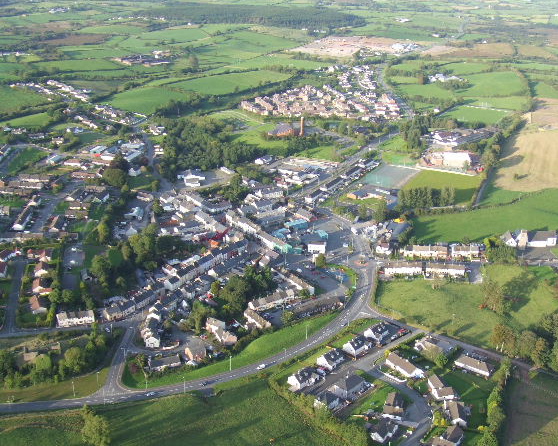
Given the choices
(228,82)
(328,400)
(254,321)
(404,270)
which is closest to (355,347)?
(328,400)

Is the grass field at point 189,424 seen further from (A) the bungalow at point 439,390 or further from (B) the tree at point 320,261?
(B) the tree at point 320,261

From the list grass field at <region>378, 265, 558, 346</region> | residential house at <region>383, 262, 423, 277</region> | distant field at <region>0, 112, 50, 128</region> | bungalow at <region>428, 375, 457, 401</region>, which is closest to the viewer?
bungalow at <region>428, 375, 457, 401</region>

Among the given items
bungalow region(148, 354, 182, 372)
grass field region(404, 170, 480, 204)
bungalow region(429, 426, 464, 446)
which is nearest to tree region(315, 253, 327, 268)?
bungalow region(148, 354, 182, 372)

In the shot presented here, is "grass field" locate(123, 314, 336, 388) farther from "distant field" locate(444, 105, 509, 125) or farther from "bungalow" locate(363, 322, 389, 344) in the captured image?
"distant field" locate(444, 105, 509, 125)

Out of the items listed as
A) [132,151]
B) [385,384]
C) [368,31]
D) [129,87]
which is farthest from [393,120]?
[368,31]

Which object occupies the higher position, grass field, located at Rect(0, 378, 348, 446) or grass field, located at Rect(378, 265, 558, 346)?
grass field, located at Rect(0, 378, 348, 446)

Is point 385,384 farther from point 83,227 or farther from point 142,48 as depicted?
point 142,48

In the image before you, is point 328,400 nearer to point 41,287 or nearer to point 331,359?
point 331,359
